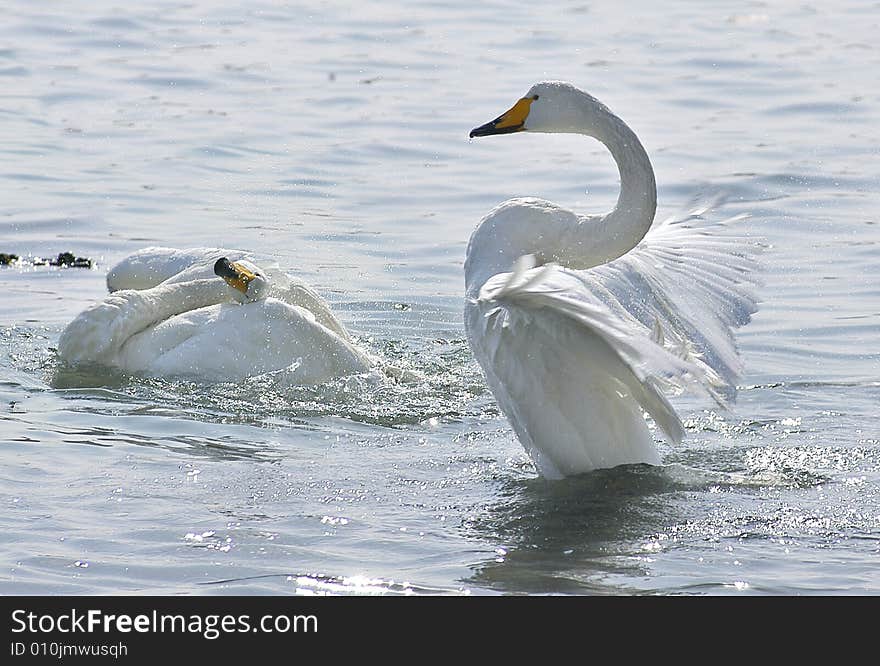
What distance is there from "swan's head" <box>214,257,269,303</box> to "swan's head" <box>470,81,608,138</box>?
204cm

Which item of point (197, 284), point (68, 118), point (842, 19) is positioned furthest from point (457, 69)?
point (197, 284)

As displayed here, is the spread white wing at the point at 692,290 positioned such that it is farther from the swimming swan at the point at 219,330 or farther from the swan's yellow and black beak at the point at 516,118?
the swimming swan at the point at 219,330

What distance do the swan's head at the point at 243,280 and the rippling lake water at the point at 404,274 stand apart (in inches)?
21.9

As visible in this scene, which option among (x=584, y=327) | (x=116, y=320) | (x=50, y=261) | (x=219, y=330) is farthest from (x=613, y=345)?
(x=50, y=261)

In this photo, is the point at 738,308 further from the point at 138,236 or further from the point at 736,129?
the point at 736,129

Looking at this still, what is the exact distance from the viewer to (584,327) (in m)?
6.06

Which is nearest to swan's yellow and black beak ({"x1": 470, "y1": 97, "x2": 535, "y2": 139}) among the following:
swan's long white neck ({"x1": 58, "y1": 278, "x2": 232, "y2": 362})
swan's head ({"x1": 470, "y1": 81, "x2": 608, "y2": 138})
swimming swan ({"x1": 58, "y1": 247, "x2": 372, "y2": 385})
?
swan's head ({"x1": 470, "y1": 81, "x2": 608, "y2": 138})

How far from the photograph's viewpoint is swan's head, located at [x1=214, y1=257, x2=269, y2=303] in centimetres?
866

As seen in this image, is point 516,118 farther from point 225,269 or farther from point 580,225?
point 225,269

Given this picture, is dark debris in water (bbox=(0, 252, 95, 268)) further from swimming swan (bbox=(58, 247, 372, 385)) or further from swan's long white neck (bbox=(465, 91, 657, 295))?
swan's long white neck (bbox=(465, 91, 657, 295))

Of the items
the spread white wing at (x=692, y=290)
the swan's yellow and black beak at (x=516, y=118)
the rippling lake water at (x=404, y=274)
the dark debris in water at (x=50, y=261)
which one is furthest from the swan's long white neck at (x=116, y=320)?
the spread white wing at (x=692, y=290)

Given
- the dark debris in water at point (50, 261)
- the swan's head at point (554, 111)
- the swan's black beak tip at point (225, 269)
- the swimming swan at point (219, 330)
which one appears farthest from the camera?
the dark debris in water at point (50, 261)

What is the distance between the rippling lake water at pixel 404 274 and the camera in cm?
619

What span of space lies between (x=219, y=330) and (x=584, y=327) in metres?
3.01
